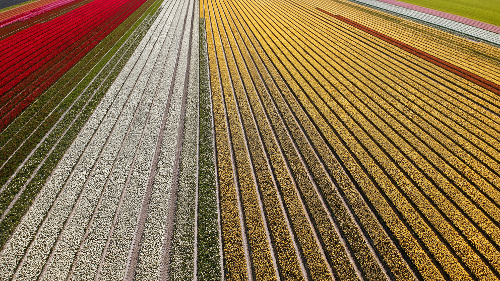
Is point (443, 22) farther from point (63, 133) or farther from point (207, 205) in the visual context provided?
point (63, 133)

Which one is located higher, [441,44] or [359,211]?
[441,44]

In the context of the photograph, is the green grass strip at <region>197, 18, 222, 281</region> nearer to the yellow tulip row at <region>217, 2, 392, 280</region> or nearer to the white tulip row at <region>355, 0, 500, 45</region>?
the yellow tulip row at <region>217, 2, 392, 280</region>

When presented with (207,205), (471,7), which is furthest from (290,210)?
(471,7)

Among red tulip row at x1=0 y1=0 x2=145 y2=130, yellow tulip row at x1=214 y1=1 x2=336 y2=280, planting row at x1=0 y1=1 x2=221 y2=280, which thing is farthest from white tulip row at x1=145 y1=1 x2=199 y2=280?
red tulip row at x1=0 y1=0 x2=145 y2=130

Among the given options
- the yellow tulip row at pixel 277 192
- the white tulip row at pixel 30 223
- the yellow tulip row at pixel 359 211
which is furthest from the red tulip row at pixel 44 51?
the yellow tulip row at pixel 359 211

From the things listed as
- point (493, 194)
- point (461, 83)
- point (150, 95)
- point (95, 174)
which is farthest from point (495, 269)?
point (150, 95)
